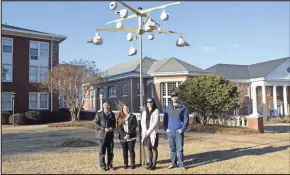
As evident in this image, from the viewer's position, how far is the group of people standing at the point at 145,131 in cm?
755

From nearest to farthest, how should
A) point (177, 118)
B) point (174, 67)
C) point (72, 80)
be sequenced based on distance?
point (177, 118) → point (72, 80) → point (174, 67)

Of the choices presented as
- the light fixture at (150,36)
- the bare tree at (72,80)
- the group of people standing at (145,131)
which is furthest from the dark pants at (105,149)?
the bare tree at (72,80)

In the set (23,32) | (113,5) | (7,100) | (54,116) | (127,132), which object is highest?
(23,32)

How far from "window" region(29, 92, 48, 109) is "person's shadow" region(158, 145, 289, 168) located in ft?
82.5

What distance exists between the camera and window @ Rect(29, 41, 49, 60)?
31.8m

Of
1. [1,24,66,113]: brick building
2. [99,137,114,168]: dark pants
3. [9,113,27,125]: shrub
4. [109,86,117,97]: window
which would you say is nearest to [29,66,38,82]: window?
[1,24,66,113]: brick building

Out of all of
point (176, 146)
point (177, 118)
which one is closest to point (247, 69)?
point (177, 118)

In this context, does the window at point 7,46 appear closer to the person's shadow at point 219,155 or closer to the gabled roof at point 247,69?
the person's shadow at point 219,155

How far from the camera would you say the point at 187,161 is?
28.2 ft

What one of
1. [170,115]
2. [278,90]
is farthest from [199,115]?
[278,90]

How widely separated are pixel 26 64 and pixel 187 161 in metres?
26.5

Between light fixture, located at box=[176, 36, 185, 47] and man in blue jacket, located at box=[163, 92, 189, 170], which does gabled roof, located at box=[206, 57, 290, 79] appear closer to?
light fixture, located at box=[176, 36, 185, 47]

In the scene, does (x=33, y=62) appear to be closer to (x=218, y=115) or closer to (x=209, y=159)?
(x=218, y=115)

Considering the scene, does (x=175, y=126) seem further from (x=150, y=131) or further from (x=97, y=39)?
(x=97, y=39)
